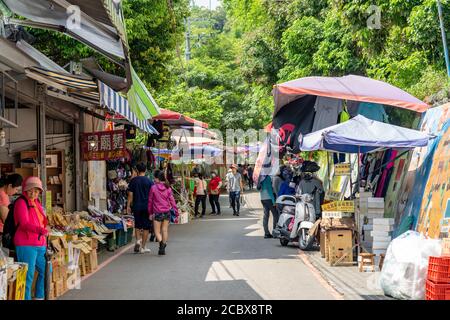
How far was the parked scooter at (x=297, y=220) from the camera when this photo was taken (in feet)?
49.1

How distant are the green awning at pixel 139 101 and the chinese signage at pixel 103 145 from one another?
3.97 meters

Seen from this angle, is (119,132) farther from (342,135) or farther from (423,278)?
(423,278)

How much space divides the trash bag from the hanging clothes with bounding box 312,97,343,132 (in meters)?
7.67

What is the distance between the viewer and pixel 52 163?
16.2 m

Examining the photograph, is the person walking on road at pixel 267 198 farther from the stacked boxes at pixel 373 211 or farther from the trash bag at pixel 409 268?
the trash bag at pixel 409 268

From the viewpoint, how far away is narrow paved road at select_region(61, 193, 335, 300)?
9.95 meters

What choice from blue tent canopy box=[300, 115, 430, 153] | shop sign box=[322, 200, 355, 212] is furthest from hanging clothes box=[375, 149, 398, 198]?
blue tent canopy box=[300, 115, 430, 153]

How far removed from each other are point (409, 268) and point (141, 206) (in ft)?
23.8

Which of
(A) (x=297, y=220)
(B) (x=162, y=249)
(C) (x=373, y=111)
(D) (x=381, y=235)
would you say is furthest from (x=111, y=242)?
(C) (x=373, y=111)

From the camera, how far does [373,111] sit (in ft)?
53.4

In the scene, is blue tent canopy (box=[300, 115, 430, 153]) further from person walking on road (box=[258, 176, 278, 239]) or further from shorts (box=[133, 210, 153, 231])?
person walking on road (box=[258, 176, 278, 239])

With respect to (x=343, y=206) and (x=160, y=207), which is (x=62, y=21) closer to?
(x=160, y=207)
